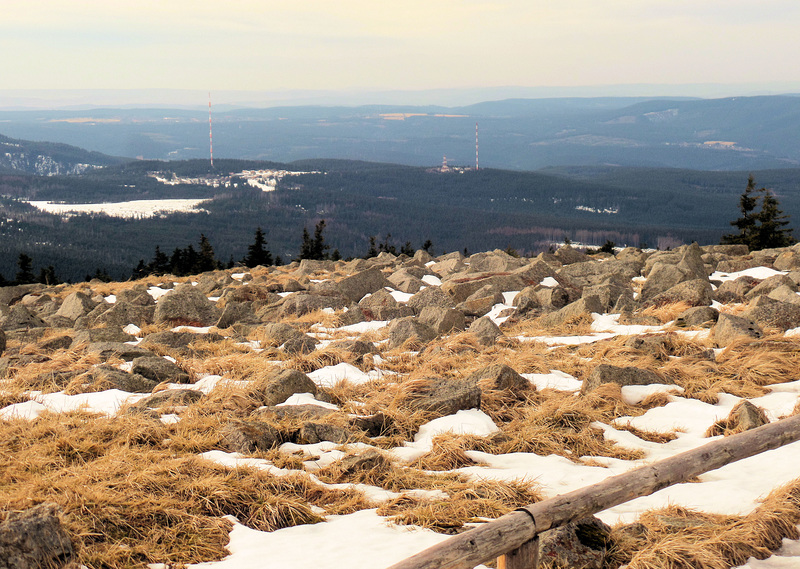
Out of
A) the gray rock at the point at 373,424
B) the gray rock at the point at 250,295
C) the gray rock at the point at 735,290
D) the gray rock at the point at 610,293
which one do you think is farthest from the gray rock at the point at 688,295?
the gray rock at the point at 250,295

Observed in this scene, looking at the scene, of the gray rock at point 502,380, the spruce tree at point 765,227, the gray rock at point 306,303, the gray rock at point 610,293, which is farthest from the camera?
the spruce tree at point 765,227

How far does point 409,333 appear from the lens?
1148cm

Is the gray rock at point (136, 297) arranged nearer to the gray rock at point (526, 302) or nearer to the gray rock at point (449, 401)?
the gray rock at point (526, 302)

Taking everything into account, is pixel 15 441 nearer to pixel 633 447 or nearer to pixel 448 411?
pixel 448 411

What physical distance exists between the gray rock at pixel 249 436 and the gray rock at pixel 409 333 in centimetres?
460

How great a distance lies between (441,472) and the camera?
6.29 meters

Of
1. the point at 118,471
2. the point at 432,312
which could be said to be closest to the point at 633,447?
the point at 118,471

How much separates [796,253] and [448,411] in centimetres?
1408

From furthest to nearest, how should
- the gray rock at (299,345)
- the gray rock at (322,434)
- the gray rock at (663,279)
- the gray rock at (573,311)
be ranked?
the gray rock at (663,279), the gray rock at (573,311), the gray rock at (299,345), the gray rock at (322,434)

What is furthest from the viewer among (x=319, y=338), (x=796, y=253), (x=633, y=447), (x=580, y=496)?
(x=796, y=253)

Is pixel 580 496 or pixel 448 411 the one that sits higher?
pixel 580 496

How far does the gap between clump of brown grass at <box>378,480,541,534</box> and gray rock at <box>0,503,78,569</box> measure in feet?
7.48

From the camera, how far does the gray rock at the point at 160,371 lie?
9.17 meters

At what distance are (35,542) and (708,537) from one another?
4486 mm
